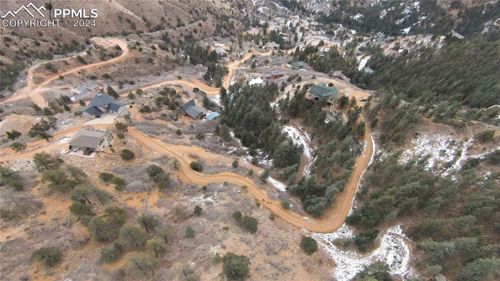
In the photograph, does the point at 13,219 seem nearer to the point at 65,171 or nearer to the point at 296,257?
the point at 65,171

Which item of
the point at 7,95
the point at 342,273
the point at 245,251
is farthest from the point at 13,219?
the point at 7,95

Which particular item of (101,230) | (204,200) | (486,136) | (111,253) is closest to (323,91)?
(486,136)

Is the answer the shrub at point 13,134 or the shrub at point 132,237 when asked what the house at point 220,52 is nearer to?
the shrub at point 13,134

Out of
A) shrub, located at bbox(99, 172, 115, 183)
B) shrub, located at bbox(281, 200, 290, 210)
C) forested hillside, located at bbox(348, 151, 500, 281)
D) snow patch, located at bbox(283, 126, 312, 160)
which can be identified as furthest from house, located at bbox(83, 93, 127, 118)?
forested hillside, located at bbox(348, 151, 500, 281)

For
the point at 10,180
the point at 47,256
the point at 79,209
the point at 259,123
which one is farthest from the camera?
the point at 259,123

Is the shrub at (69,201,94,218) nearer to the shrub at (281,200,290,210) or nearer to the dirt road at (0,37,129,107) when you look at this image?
the shrub at (281,200,290,210)

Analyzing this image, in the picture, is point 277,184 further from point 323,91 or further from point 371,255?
point 323,91

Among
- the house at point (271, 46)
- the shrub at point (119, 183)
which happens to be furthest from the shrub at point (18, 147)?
the house at point (271, 46)
